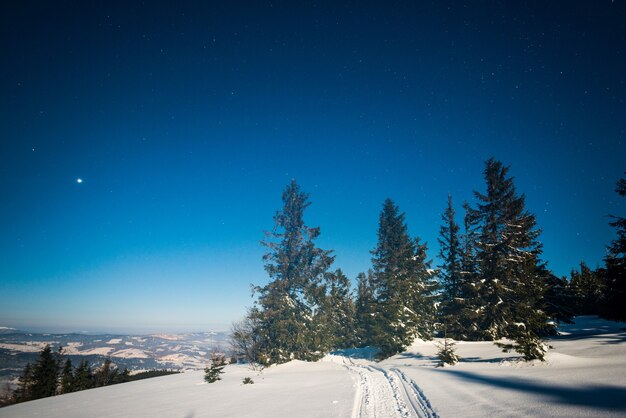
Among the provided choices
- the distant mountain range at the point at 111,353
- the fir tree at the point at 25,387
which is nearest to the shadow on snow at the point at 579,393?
the fir tree at the point at 25,387

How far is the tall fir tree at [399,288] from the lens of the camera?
21.9 metres

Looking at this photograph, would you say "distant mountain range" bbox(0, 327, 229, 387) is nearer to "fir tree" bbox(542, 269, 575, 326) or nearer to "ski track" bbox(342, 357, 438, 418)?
"fir tree" bbox(542, 269, 575, 326)

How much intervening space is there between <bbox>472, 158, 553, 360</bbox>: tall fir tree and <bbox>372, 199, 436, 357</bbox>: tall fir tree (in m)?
4.99

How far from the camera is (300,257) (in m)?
23.1

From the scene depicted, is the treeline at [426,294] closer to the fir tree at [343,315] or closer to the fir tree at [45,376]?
the fir tree at [343,315]

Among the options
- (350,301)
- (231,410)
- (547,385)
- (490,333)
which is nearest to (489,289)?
(490,333)

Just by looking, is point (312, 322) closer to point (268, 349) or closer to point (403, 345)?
point (268, 349)

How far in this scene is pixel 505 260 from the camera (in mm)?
20625

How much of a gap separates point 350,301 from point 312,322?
74.9 feet

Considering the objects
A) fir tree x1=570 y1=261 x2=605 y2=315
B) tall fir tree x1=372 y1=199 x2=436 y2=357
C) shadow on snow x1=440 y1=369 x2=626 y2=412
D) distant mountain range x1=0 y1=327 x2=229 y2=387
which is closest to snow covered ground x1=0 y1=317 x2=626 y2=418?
shadow on snow x1=440 y1=369 x2=626 y2=412

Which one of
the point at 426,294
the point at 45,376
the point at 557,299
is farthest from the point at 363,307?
the point at 45,376

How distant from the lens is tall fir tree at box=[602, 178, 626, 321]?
13852 millimetres

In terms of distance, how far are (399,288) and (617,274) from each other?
42.3ft

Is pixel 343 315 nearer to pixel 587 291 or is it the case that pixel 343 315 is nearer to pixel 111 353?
pixel 587 291
